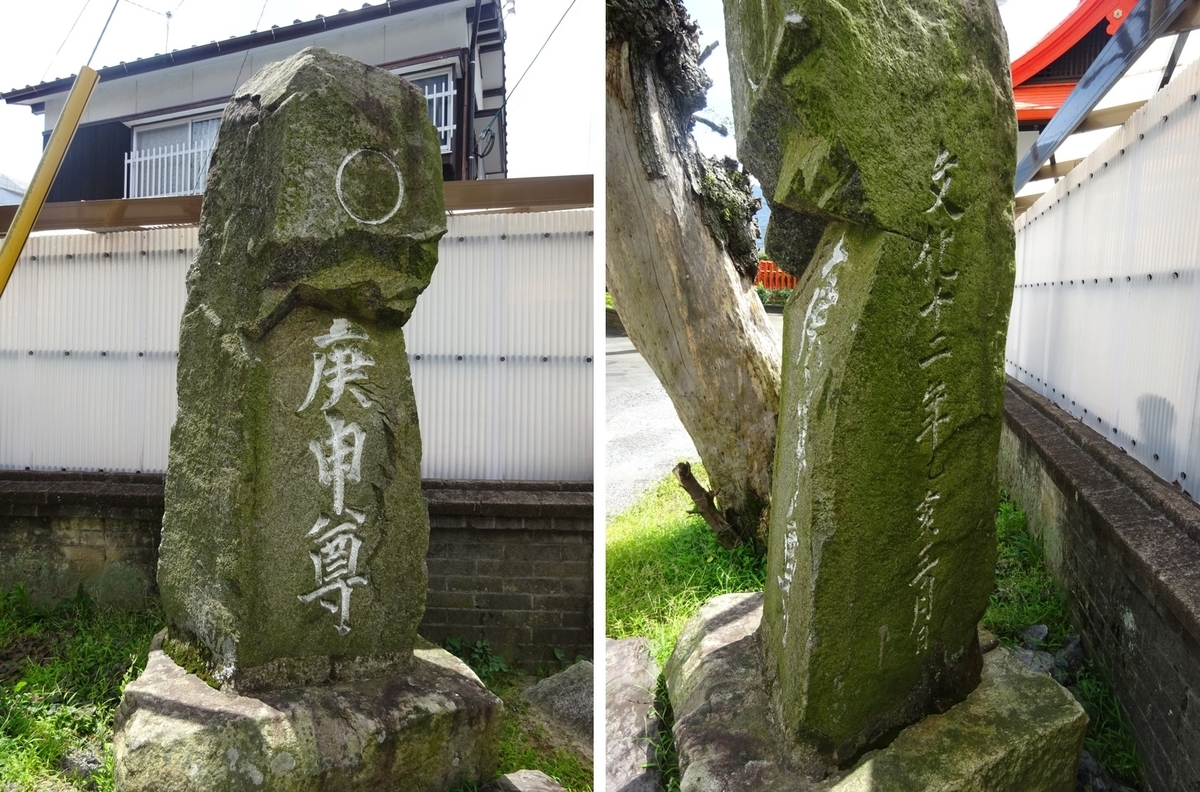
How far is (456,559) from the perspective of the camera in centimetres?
491

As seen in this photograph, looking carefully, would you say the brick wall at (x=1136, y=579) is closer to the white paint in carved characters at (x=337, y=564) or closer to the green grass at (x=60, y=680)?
the white paint in carved characters at (x=337, y=564)

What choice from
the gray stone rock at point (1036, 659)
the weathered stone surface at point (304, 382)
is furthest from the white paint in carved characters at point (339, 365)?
the gray stone rock at point (1036, 659)

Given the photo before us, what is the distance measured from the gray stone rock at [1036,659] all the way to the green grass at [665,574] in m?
1.45

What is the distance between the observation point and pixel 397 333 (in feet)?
10.4

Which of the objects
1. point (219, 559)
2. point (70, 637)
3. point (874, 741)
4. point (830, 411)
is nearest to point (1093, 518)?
point (874, 741)

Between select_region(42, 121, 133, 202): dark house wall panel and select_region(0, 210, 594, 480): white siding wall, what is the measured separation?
116 cm

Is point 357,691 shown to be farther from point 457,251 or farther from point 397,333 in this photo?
point 457,251

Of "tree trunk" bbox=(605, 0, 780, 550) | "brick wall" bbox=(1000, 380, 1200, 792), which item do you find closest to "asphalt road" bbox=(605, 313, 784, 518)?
"tree trunk" bbox=(605, 0, 780, 550)

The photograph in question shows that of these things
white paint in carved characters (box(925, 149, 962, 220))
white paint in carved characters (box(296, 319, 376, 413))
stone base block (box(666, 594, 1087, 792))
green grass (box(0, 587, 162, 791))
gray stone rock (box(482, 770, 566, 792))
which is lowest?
gray stone rock (box(482, 770, 566, 792))

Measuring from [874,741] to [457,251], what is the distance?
3.69m

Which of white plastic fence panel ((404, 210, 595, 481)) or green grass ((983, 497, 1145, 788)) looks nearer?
green grass ((983, 497, 1145, 788))

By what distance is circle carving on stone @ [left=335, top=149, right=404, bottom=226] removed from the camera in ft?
9.64

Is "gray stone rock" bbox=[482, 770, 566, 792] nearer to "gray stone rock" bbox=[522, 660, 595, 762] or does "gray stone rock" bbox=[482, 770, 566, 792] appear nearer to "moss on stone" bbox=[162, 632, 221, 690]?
"gray stone rock" bbox=[522, 660, 595, 762]

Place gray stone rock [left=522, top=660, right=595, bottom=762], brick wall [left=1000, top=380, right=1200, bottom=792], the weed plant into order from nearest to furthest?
brick wall [left=1000, top=380, right=1200, bottom=792] → the weed plant → gray stone rock [left=522, top=660, right=595, bottom=762]
